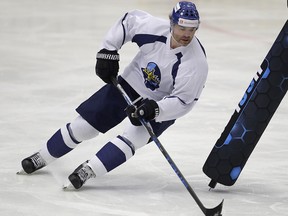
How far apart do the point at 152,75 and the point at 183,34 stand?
279 millimetres

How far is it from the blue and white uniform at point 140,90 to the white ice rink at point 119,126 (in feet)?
0.60

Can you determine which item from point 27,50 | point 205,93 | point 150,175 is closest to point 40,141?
point 150,175

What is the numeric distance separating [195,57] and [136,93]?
421 mm

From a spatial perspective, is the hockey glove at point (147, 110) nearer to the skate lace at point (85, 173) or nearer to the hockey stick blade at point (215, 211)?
the skate lace at point (85, 173)

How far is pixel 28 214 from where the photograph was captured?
3998mm

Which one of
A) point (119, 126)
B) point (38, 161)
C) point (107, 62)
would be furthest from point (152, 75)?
point (119, 126)

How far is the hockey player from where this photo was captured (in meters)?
4.23

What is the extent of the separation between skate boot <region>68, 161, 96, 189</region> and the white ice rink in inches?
2.0

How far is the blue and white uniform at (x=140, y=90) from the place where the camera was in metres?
4.24

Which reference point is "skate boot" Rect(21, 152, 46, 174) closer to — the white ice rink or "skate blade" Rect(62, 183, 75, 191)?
the white ice rink

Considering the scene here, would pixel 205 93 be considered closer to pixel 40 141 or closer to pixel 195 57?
pixel 40 141

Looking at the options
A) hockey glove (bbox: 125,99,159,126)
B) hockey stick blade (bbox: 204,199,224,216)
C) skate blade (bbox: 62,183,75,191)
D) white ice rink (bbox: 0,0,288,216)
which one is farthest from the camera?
skate blade (bbox: 62,183,75,191)

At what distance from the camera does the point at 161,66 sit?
434 cm

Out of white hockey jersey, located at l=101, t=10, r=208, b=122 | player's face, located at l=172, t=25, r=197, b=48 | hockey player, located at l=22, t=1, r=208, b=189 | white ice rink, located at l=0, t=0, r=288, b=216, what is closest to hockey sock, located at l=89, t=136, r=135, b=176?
hockey player, located at l=22, t=1, r=208, b=189
